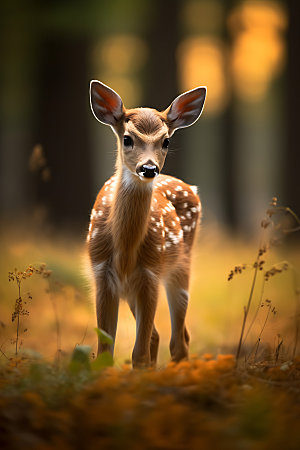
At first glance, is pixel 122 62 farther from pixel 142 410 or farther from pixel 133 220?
pixel 142 410

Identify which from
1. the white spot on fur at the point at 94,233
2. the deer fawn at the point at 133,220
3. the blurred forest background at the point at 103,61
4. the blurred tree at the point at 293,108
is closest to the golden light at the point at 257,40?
the blurred forest background at the point at 103,61

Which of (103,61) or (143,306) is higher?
(103,61)

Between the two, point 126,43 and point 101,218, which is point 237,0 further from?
point 101,218

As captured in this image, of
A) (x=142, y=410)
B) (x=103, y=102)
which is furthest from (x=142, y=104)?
(x=142, y=410)

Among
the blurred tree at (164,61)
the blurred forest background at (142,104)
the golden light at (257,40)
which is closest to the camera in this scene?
the blurred forest background at (142,104)

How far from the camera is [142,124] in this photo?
4152 mm

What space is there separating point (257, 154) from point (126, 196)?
3275 cm

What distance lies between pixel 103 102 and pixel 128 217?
2.76ft

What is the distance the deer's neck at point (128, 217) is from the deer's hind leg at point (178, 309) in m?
0.80

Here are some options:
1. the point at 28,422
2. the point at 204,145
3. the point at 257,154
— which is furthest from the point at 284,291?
the point at 257,154

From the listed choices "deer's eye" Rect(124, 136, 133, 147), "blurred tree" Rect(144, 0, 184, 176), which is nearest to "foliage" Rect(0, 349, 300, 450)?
"deer's eye" Rect(124, 136, 133, 147)

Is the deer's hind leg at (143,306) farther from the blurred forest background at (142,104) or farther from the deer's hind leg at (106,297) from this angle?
the blurred forest background at (142,104)

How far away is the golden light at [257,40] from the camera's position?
47.6 feet

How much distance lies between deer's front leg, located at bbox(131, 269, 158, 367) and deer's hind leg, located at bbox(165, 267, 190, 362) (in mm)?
706
